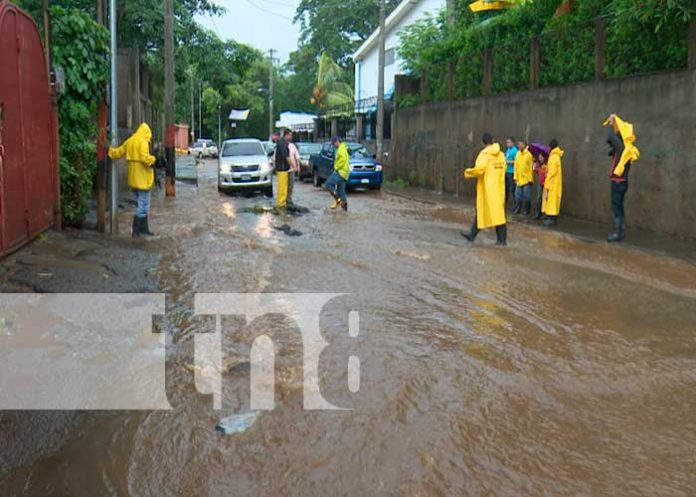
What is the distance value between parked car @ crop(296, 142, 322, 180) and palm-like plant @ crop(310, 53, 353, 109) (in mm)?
18965

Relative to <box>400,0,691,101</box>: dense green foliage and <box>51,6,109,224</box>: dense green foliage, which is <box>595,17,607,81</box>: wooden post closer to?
<box>400,0,691,101</box>: dense green foliage

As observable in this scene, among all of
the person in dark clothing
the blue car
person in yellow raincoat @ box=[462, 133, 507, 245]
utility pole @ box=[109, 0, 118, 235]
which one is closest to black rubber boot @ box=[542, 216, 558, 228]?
the person in dark clothing

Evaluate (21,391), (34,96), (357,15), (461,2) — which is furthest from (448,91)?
(357,15)

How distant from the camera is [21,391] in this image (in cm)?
496

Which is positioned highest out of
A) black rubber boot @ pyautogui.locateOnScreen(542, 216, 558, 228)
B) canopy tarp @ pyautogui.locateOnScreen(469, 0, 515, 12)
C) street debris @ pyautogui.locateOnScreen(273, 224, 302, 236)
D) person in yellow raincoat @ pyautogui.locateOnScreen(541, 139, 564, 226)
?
canopy tarp @ pyautogui.locateOnScreen(469, 0, 515, 12)

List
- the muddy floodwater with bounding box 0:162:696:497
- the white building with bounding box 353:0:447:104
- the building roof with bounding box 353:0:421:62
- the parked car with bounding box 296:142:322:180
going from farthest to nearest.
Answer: the building roof with bounding box 353:0:421:62 → the white building with bounding box 353:0:447:104 → the parked car with bounding box 296:142:322:180 → the muddy floodwater with bounding box 0:162:696:497

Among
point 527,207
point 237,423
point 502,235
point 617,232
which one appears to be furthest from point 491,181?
point 237,423

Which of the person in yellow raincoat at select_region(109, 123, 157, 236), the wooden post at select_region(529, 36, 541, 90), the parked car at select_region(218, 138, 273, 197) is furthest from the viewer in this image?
the parked car at select_region(218, 138, 273, 197)

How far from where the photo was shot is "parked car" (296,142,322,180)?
28516 millimetres

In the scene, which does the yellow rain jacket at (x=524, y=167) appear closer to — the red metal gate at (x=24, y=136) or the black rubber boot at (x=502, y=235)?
the black rubber boot at (x=502, y=235)

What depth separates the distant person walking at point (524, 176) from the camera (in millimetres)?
16094

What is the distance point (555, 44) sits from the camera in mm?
16922

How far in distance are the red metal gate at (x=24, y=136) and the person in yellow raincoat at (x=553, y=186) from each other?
906 centimetres

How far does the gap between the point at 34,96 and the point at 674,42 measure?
1023 centimetres
